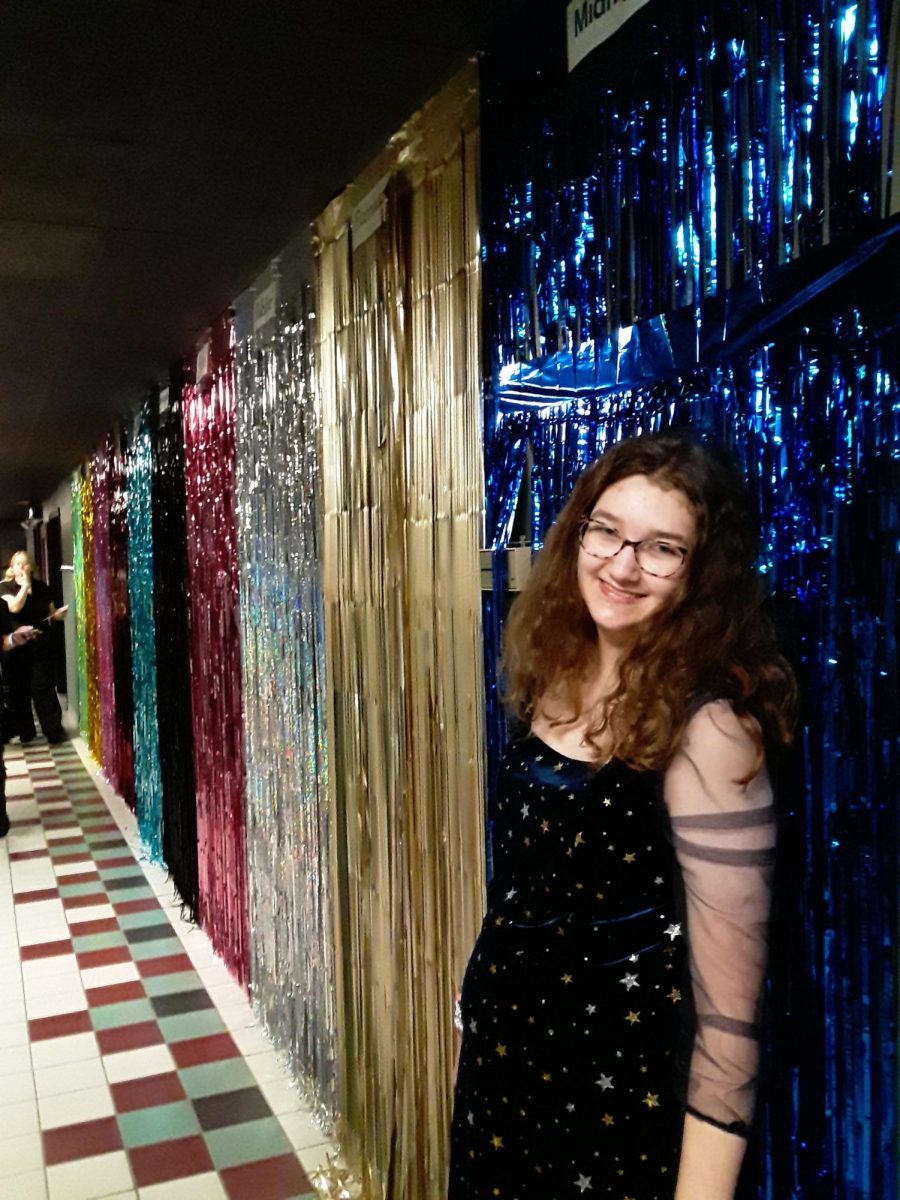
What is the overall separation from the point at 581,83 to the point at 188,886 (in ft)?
11.6

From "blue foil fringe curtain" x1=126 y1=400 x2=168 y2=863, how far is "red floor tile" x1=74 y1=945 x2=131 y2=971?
91cm

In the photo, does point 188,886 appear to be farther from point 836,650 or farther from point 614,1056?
point 836,650

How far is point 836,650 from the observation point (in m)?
0.98

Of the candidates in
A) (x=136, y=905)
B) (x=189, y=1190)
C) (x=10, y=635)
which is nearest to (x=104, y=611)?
(x=10, y=635)

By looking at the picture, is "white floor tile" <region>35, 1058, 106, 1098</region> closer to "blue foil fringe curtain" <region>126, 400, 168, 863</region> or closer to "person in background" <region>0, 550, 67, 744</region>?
"blue foil fringe curtain" <region>126, 400, 168, 863</region>

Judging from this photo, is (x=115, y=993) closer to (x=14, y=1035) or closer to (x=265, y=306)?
(x=14, y=1035)

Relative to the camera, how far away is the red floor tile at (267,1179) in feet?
7.47

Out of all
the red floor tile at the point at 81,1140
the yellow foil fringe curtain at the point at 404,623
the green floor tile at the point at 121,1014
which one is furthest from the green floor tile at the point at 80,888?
the yellow foil fringe curtain at the point at 404,623

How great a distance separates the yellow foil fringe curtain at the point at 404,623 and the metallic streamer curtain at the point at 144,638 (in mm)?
2537

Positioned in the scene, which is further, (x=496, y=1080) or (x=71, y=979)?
(x=71, y=979)

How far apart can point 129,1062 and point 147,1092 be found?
197 millimetres

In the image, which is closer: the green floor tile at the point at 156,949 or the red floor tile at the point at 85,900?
the green floor tile at the point at 156,949

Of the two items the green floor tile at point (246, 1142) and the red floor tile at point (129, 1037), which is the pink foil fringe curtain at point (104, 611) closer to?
the red floor tile at point (129, 1037)

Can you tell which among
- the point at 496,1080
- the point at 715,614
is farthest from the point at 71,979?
the point at 715,614
